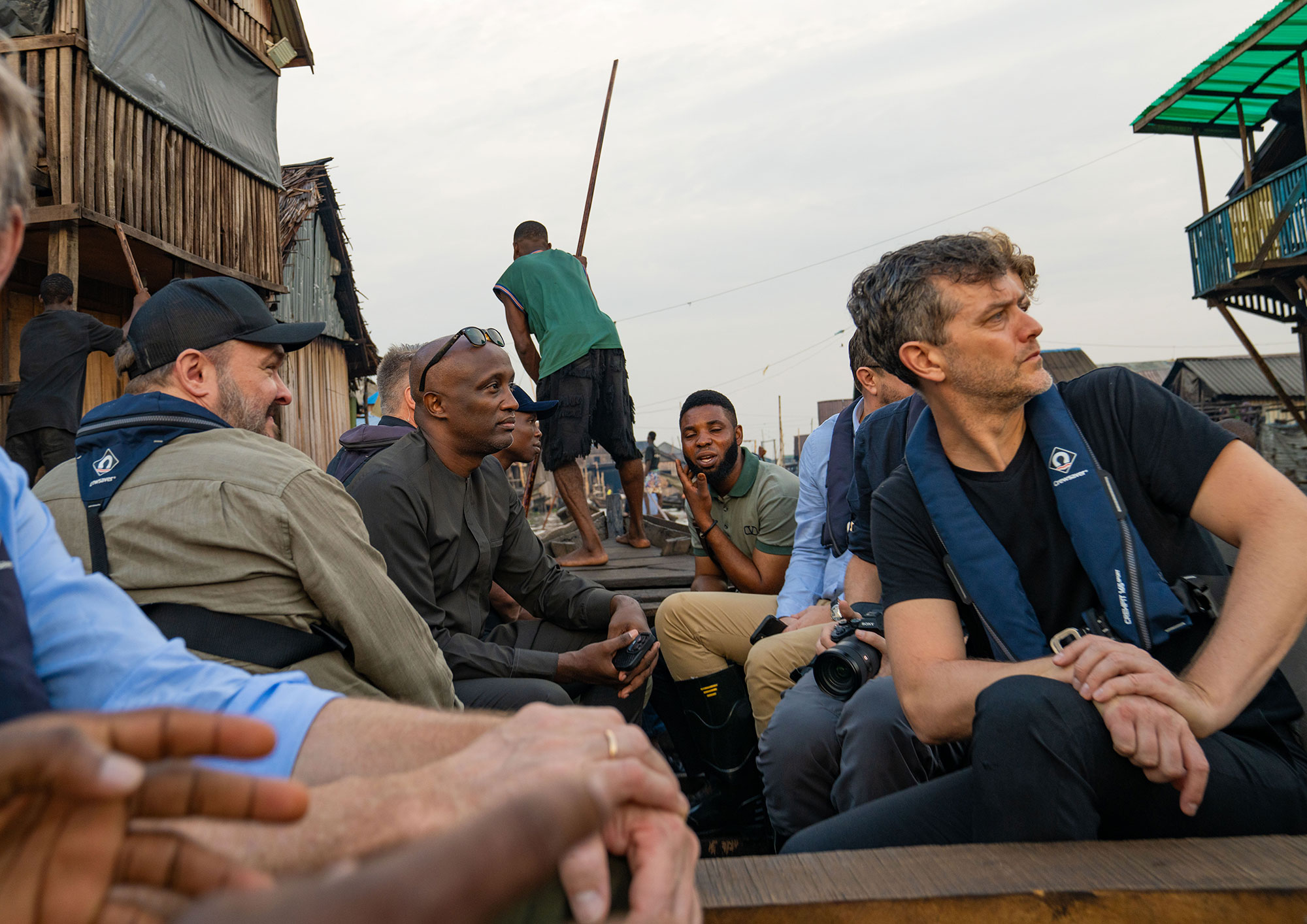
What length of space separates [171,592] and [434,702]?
0.73 m

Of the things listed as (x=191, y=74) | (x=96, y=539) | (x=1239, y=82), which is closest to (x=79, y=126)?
(x=191, y=74)

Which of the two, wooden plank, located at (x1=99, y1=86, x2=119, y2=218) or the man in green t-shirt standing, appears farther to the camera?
wooden plank, located at (x1=99, y1=86, x2=119, y2=218)

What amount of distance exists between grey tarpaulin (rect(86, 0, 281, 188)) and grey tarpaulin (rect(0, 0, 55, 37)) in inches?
18.6

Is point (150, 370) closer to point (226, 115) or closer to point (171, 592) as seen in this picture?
point (171, 592)

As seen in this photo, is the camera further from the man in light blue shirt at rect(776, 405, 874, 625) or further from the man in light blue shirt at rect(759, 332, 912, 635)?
the man in light blue shirt at rect(776, 405, 874, 625)

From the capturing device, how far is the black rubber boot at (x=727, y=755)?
11.7ft

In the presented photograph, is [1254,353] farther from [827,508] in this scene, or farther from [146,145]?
[146,145]

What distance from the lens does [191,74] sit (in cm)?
878

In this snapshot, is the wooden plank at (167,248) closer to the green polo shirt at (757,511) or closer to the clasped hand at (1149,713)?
the green polo shirt at (757,511)

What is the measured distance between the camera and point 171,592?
192 cm

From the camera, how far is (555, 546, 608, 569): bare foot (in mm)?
5297

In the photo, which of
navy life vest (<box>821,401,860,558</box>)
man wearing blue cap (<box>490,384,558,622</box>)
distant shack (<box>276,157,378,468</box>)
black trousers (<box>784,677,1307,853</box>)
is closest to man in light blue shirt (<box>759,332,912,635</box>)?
navy life vest (<box>821,401,860,558</box>)

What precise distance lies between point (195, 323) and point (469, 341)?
4.77 ft

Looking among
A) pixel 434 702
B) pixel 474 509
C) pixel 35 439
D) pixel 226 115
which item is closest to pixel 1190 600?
pixel 434 702
